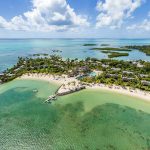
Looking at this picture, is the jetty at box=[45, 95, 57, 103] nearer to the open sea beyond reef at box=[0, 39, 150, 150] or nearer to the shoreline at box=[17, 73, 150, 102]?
the open sea beyond reef at box=[0, 39, 150, 150]

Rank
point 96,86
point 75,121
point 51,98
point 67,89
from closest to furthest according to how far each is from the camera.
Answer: point 75,121 < point 51,98 < point 67,89 < point 96,86

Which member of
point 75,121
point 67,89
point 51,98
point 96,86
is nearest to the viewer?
point 75,121

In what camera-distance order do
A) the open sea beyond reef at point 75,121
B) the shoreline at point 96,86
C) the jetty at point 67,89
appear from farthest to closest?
the shoreline at point 96,86
the jetty at point 67,89
the open sea beyond reef at point 75,121

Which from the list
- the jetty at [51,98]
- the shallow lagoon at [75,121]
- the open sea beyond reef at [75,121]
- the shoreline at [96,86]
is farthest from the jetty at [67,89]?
the shoreline at [96,86]

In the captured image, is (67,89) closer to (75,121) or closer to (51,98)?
(51,98)

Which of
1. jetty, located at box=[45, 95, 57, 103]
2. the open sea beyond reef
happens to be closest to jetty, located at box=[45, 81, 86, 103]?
jetty, located at box=[45, 95, 57, 103]

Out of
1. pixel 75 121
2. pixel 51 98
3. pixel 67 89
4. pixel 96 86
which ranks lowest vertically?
pixel 96 86

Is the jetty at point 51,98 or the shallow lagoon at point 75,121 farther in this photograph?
the jetty at point 51,98

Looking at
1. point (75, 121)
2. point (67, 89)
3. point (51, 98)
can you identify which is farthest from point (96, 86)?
point (75, 121)

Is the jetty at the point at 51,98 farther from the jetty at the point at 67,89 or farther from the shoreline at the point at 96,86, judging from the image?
the shoreline at the point at 96,86

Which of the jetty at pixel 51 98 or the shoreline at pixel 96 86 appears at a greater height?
the jetty at pixel 51 98
